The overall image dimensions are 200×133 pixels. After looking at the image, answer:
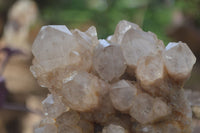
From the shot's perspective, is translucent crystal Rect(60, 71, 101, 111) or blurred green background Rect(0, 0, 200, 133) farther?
blurred green background Rect(0, 0, 200, 133)

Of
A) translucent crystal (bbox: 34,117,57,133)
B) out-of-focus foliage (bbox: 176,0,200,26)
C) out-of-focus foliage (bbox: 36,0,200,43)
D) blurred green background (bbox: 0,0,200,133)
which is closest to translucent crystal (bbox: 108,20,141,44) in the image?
translucent crystal (bbox: 34,117,57,133)

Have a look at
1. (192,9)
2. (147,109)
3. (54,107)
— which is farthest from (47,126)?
(192,9)

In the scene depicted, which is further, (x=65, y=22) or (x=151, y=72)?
(x=65, y=22)

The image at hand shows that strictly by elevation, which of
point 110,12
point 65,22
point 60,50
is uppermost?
point 60,50

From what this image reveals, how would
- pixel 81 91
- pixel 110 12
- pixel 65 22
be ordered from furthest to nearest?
pixel 65 22 < pixel 110 12 < pixel 81 91

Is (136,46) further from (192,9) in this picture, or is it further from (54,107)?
(192,9)

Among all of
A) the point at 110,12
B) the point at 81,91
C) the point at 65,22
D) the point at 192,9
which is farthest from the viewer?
the point at 65,22

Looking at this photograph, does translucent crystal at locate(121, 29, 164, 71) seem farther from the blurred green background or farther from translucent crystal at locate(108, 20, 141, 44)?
the blurred green background
